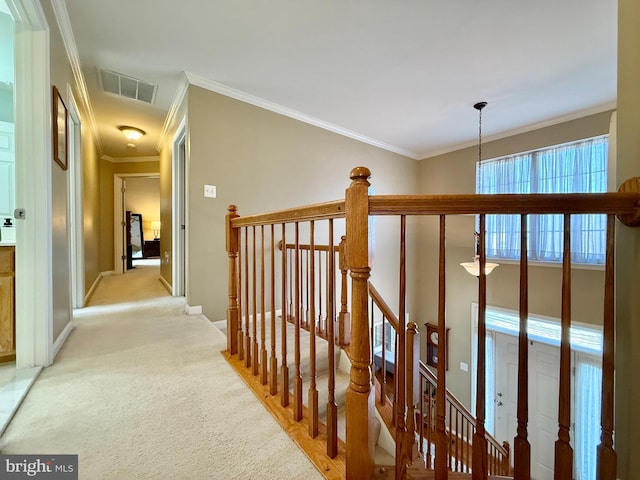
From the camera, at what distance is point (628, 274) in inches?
35.1

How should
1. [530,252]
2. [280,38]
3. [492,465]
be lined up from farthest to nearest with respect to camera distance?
[530,252], [492,465], [280,38]

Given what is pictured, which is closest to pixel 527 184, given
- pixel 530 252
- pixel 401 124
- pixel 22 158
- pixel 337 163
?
pixel 530 252

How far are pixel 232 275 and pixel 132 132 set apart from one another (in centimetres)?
359

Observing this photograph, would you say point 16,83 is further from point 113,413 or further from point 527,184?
point 527,184

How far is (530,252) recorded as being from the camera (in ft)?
12.3

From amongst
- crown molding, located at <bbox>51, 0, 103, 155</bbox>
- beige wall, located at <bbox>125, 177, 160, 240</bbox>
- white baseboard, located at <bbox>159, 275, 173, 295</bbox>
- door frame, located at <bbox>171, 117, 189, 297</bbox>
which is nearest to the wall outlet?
door frame, located at <bbox>171, 117, 189, 297</bbox>

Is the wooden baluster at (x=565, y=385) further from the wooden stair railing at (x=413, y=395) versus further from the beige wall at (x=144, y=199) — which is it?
the beige wall at (x=144, y=199)

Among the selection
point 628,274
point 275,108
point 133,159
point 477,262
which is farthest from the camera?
point 133,159

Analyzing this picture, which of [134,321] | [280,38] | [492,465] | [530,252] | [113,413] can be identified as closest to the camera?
[113,413]

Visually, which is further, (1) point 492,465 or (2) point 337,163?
(2) point 337,163

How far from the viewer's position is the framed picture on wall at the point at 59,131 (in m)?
1.83

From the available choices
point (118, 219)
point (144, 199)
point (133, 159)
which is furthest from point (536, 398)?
point (144, 199)

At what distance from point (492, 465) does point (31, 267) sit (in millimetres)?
4546

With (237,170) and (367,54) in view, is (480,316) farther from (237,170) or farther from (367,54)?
(237,170)
